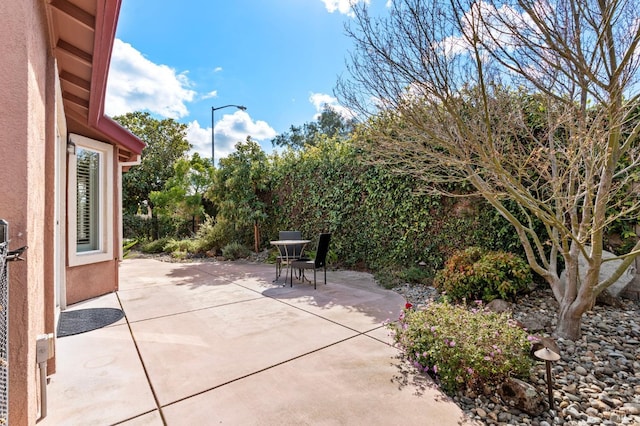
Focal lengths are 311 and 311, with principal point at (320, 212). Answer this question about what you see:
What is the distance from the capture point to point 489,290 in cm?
437

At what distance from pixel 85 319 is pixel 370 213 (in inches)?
218

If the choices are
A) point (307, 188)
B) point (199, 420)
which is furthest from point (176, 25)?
point (199, 420)

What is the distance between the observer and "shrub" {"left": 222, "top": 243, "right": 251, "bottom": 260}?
9.61m

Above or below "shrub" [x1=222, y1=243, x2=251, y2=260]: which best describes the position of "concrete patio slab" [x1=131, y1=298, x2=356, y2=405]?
below

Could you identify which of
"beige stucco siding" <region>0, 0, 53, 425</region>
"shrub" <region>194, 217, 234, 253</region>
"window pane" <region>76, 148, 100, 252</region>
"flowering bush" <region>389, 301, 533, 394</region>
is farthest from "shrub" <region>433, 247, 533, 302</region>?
"shrub" <region>194, 217, 234, 253</region>

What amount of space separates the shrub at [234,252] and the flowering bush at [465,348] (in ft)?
24.3

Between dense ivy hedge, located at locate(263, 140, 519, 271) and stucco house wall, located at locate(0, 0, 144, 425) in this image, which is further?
dense ivy hedge, located at locate(263, 140, 519, 271)

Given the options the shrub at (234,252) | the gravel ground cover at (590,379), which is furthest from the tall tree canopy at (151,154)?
the gravel ground cover at (590,379)

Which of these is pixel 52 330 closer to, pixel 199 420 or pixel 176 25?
pixel 199 420

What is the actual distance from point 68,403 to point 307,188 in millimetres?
7142

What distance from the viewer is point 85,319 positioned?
4.04m

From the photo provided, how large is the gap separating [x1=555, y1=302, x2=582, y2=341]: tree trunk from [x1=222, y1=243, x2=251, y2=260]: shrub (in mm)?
8073

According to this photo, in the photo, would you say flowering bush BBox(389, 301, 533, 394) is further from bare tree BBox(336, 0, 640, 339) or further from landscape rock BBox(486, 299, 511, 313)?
landscape rock BBox(486, 299, 511, 313)

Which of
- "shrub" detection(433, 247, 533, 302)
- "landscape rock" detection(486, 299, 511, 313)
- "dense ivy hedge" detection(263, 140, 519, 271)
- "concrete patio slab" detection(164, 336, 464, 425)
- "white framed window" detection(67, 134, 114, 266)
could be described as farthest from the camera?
"dense ivy hedge" detection(263, 140, 519, 271)
